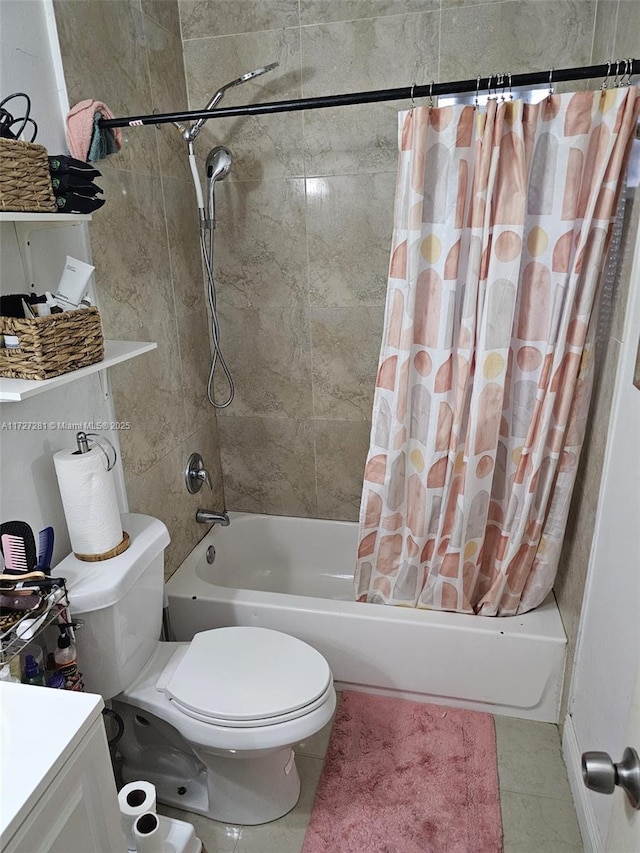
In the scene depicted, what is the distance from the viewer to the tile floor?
5.12 ft

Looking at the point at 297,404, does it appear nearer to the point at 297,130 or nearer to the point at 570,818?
the point at 297,130

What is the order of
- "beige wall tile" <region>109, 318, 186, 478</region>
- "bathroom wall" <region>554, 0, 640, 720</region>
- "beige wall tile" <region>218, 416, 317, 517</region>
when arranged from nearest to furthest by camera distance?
"bathroom wall" <region>554, 0, 640, 720</region> < "beige wall tile" <region>109, 318, 186, 478</region> < "beige wall tile" <region>218, 416, 317, 517</region>

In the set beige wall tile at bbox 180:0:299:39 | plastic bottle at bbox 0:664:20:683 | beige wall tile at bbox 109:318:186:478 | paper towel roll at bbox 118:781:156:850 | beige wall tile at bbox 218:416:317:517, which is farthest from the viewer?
beige wall tile at bbox 218:416:317:517

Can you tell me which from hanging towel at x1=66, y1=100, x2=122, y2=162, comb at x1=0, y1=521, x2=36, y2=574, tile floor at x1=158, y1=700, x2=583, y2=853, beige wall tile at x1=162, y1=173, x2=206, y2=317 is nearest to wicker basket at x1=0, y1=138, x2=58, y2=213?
hanging towel at x1=66, y1=100, x2=122, y2=162

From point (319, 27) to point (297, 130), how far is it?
0.33 metres

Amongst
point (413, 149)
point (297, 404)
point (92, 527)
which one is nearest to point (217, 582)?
point (297, 404)

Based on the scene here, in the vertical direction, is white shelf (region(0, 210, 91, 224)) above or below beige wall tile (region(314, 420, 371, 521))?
above

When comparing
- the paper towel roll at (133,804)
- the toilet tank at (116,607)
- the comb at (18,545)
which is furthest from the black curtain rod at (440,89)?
the paper towel roll at (133,804)

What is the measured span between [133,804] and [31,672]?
16.8 inches

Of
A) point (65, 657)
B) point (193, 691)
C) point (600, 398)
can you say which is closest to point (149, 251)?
point (65, 657)

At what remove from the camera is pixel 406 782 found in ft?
5.65

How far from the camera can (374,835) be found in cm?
158

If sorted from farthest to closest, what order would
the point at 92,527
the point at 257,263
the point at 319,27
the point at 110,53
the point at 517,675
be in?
the point at 257,263 < the point at 319,27 < the point at 517,675 < the point at 110,53 < the point at 92,527

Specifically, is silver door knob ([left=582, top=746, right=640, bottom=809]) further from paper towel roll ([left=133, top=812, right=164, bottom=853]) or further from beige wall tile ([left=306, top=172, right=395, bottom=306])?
beige wall tile ([left=306, top=172, right=395, bottom=306])
